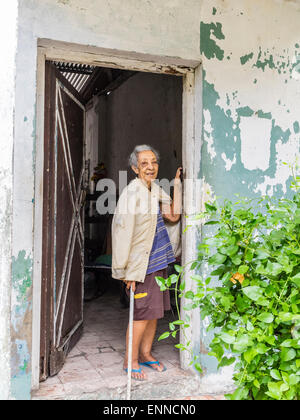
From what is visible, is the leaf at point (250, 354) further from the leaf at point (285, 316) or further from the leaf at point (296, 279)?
the leaf at point (296, 279)

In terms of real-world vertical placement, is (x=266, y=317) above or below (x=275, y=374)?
above

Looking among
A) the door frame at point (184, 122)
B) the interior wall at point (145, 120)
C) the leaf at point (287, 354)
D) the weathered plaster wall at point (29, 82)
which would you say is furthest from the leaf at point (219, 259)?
the interior wall at point (145, 120)

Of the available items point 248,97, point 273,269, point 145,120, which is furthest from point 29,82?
point 145,120

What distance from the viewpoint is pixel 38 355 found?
9.83 ft

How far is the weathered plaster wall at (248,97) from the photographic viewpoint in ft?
10.9

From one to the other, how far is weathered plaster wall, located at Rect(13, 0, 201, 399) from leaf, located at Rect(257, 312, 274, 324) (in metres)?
1.98

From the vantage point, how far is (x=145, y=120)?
23.3ft

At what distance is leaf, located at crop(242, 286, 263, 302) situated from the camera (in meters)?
1.22

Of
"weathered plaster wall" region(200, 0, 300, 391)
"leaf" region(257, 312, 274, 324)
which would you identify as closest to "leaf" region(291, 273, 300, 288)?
"leaf" region(257, 312, 274, 324)

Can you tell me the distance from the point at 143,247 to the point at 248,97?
157cm

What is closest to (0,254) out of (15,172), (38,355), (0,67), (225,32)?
(15,172)

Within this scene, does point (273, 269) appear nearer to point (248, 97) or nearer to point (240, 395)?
point (240, 395)

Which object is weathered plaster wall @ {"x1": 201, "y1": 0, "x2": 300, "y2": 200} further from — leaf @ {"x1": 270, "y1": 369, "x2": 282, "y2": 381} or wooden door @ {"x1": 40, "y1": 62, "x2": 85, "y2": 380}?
leaf @ {"x1": 270, "y1": 369, "x2": 282, "y2": 381}
